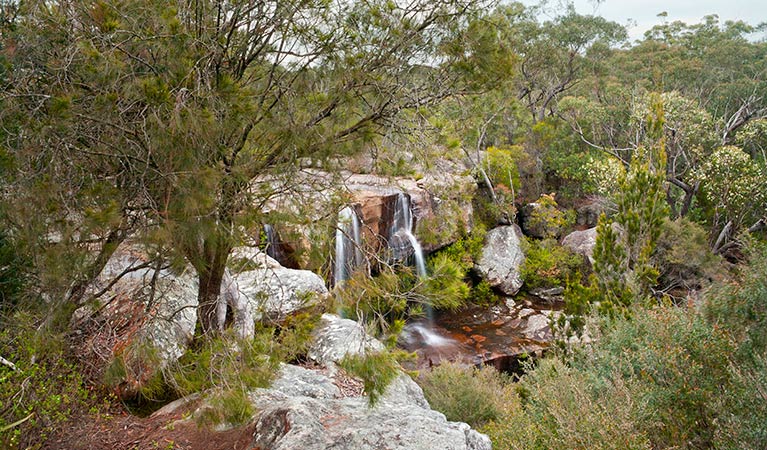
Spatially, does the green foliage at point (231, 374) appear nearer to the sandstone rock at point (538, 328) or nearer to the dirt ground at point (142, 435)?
the dirt ground at point (142, 435)

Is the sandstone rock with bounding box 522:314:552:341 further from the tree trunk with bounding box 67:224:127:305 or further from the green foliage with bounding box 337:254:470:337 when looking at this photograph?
the tree trunk with bounding box 67:224:127:305

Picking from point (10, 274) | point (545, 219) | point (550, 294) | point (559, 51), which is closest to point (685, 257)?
point (550, 294)

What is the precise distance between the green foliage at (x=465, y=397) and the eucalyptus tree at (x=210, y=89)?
3937 millimetres

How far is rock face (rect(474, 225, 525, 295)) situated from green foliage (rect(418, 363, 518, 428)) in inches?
231

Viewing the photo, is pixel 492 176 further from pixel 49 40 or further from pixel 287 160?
pixel 49 40

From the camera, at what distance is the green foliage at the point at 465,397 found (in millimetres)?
6496

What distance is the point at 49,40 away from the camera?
8.95 ft

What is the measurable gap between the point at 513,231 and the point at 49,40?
12425 mm

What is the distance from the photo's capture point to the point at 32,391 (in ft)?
9.41

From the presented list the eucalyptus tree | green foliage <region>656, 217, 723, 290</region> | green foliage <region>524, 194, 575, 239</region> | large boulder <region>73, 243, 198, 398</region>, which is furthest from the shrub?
large boulder <region>73, 243, 198, 398</region>

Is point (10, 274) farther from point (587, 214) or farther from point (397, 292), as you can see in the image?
point (587, 214)

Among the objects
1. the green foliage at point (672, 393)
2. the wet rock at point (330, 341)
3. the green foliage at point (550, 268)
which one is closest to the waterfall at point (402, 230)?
the green foliage at point (550, 268)

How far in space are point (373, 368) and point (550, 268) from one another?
11117 millimetres

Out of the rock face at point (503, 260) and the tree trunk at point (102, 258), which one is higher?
the tree trunk at point (102, 258)
